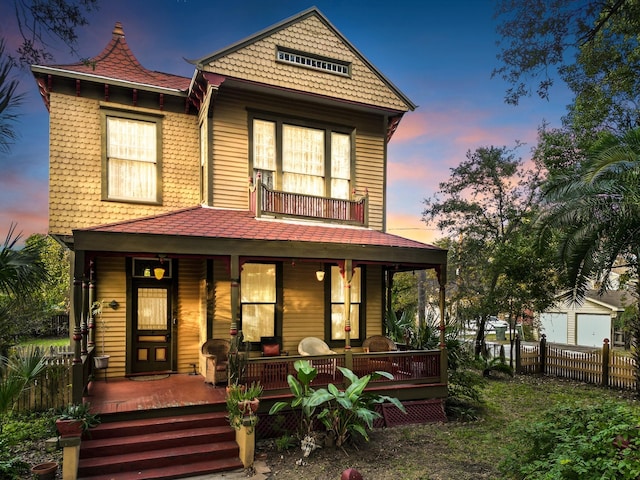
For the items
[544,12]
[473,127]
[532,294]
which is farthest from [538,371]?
[544,12]

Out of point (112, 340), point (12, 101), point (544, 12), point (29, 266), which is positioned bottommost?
point (112, 340)

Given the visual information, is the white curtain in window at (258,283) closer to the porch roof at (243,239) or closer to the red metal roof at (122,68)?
the porch roof at (243,239)

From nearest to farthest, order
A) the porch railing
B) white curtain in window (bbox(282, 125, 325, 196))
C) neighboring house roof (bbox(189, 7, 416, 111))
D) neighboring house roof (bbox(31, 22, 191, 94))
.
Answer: the porch railing < neighboring house roof (bbox(31, 22, 191, 94)) < neighboring house roof (bbox(189, 7, 416, 111)) < white curtain in window (bbox(282, 125, 325, 196))

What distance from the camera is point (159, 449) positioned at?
679cm

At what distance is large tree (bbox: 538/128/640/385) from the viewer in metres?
9.26

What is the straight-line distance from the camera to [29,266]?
6152 mm

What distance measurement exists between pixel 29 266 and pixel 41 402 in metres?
4.66

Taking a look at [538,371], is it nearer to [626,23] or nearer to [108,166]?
[626,23]

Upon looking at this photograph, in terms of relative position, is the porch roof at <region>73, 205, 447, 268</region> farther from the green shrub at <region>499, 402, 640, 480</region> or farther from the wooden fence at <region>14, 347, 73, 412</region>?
the green shrub at <region>499, 402, 640, 480</region>

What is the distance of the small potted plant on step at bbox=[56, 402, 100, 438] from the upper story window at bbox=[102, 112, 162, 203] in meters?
5.24

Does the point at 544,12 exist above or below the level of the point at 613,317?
above

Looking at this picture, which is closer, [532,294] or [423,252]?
[423,252]

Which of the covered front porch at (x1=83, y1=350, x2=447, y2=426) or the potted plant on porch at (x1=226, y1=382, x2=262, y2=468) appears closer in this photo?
the potted plant on porch at (x1=226, y1=382, x2=262, y2=468)

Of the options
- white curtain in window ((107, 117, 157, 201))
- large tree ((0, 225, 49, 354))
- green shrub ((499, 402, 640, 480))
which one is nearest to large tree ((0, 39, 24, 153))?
large tree ((0, 225, 49, 354))
